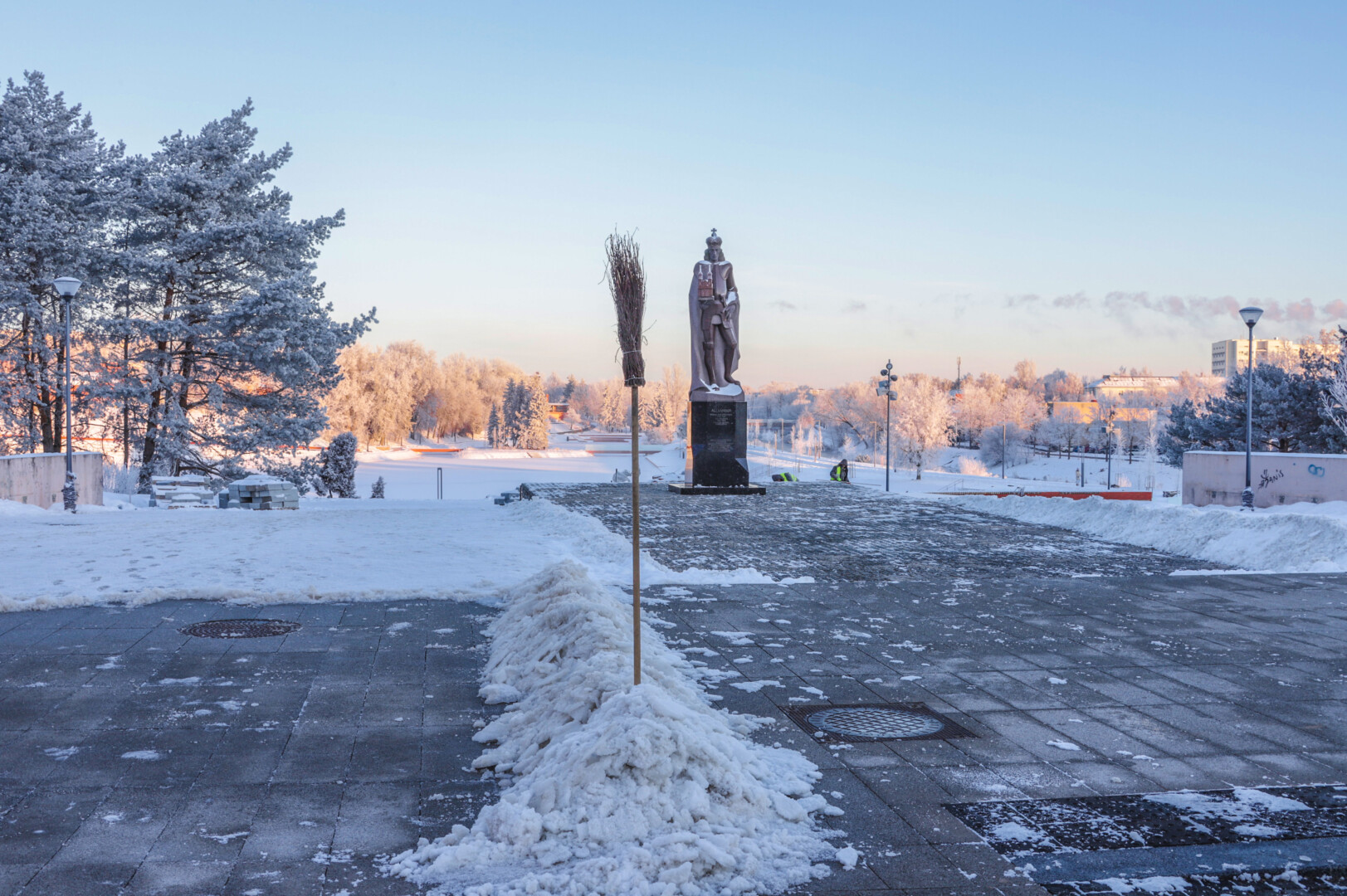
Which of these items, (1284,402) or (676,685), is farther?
(1284,402)

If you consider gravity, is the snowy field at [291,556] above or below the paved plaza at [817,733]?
above

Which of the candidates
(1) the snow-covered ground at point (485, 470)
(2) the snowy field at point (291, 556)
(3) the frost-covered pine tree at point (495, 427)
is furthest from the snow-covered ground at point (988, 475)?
(3) the frost-covered pine tree at point (495, 427)

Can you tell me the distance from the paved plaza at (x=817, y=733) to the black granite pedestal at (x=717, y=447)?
10.7 meters

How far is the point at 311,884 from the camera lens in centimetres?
328

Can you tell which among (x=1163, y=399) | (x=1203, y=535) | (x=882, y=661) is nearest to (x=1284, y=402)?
(x=1203, y=535)

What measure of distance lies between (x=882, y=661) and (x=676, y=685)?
1939mm

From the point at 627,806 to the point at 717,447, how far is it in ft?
55.1

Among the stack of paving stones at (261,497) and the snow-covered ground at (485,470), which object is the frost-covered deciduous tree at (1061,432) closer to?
the snow-covered ground at (485,470)

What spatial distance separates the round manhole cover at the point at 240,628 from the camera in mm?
7176

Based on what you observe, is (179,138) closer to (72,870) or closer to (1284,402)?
(72,870)

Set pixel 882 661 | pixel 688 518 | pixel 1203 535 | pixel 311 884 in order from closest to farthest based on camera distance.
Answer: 1. pixel 311 884
2. pixel 882 661
3. pixel 1203 535
4. pixel 688 518

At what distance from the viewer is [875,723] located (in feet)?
17.0

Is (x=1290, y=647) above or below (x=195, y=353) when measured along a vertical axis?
below

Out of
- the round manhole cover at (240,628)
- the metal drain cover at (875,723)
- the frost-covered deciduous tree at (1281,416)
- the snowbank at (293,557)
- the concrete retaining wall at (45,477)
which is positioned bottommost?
the metal drain cover at (875,723)
